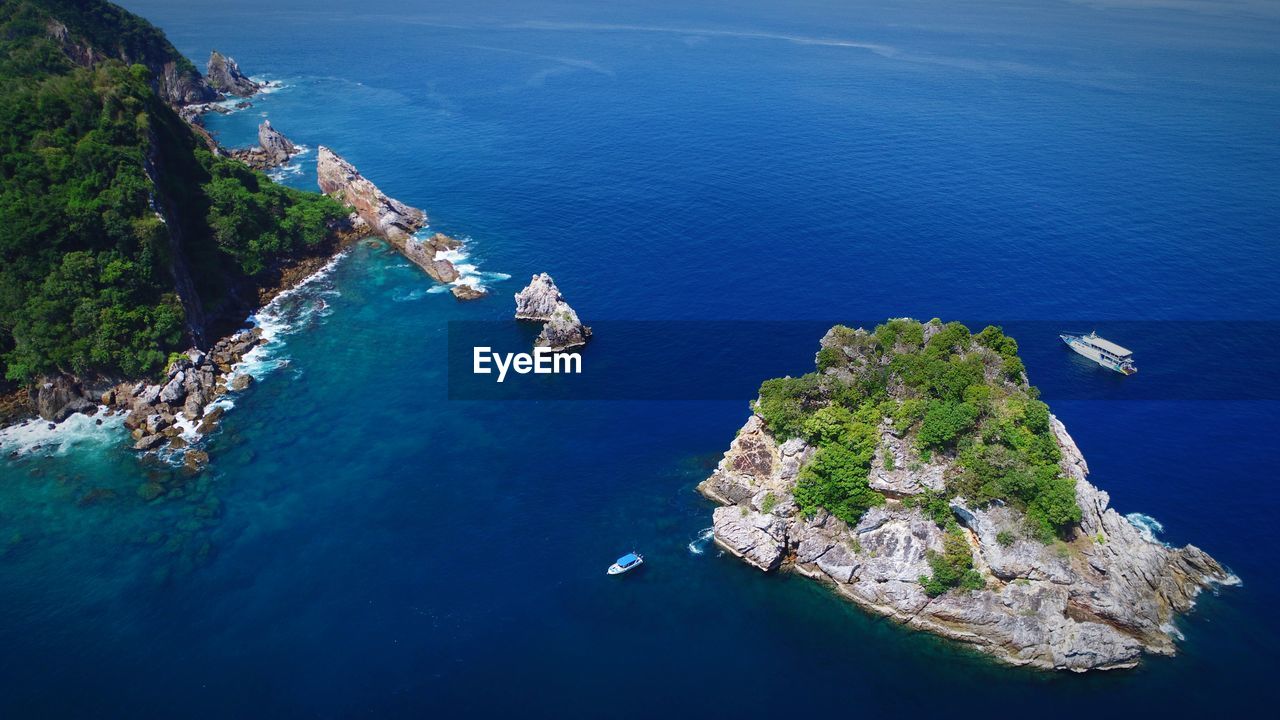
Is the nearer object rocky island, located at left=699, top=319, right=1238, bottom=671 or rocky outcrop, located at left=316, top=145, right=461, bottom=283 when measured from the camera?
rocky island, located at left=699, top=319, right=1238, bottom=671

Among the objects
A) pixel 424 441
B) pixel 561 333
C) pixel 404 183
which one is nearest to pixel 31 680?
pixel 424 441

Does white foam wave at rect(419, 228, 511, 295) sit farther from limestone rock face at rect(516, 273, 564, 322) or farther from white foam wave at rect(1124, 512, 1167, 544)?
white foam wave at rect(1124, 512, 1167, 544)

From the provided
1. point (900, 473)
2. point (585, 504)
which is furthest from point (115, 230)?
point (900, 473)

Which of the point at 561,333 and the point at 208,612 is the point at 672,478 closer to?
the point at 561,333

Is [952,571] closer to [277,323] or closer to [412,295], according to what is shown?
[412,295]

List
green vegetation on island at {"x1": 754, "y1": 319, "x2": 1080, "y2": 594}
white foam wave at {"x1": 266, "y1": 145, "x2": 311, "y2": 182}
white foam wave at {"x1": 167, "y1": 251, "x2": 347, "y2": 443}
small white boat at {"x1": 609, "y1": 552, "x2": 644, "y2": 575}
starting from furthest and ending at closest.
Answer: white foam wave at {"x1": 266, "y1": 145, "x2": 311, "y2": 182} < white foam wave at {"x1": 167, "y1": 251, "x2": 347, "y2": 443} < small white boat at {"x1": 609, "y1": 552, "x2": 644, "y2": 575} < green vegetation on island at {"x1": 754, "y1": 319, "x2": 1080, "y2": 594}

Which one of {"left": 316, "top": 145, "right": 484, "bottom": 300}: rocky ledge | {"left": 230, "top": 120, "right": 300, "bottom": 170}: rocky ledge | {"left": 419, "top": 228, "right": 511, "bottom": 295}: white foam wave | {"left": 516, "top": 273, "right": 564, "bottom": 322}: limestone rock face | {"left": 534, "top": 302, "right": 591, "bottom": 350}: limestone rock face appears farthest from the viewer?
{"left": 230, "top": 120, "right": 300, "bottom": 170}: rocky ledge

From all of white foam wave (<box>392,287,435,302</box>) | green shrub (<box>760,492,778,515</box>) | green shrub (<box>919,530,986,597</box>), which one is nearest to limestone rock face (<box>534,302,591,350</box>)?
white foam wave (<box>392,287,435,302</box>)
